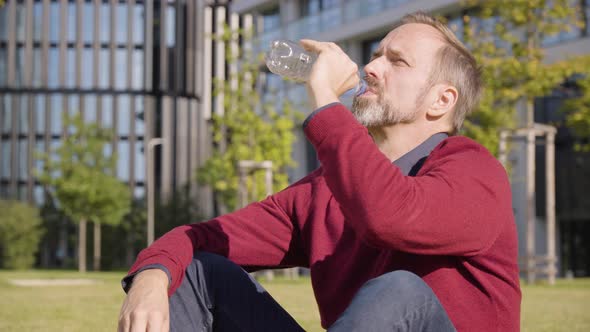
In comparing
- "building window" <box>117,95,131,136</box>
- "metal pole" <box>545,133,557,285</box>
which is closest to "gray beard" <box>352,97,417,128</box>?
"metal pole" <box>545,133,557,285</box>

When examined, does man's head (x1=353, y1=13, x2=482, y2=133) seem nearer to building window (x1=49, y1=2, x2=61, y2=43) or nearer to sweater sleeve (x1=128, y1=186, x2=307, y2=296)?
sweater sleeve (x1=128, y1=186, x2=307, y2=296)

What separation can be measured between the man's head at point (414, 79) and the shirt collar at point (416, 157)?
0.11m

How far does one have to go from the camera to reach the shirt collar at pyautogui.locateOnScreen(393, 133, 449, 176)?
2.82 m

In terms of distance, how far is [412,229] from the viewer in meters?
2.33

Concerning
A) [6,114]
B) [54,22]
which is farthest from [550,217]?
[6,114]

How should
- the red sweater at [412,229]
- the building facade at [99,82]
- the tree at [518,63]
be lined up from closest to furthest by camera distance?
1. the red sweater at [412,229]
2. the tree at [518,63]
3. the building facade at [99,82]

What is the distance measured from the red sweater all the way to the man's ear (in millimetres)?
259

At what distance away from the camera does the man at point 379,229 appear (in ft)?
7.55

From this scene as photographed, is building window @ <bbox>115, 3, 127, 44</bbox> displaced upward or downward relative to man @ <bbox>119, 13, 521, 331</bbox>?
upward

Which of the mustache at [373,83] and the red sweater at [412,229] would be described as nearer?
the red sweater at [412,229]

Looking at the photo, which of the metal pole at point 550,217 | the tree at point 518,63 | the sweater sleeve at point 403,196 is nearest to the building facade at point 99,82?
the tree at point 518,63

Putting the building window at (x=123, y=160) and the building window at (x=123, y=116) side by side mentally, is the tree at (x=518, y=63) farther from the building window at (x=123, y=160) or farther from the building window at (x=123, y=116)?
the building window at (x=123, y=116)

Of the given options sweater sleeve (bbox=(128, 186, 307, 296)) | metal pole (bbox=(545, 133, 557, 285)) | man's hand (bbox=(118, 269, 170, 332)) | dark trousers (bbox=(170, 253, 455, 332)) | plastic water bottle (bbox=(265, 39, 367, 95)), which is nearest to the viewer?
man's hand (bbox=(118, 269, 170, 332))

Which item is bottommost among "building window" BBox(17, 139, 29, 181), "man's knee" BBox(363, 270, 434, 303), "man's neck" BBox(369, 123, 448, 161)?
"building window" BBox(17, 139, 29, 181)
